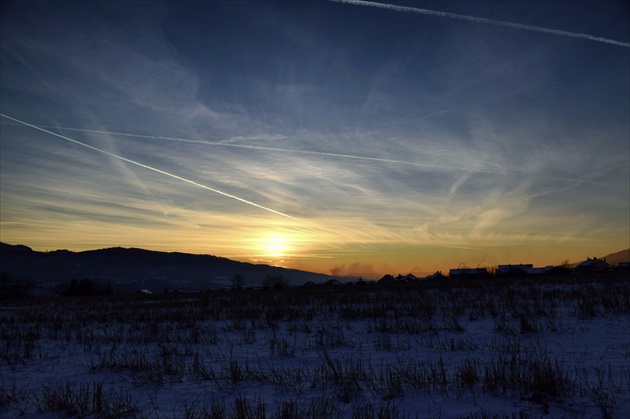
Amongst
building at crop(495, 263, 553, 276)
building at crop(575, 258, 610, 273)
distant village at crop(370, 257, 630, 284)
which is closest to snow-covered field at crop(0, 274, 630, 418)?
distant village at crop(370, 257, 630, 284)

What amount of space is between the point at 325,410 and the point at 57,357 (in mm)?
7865

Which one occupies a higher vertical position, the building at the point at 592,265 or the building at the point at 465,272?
the building at the point at 592,265

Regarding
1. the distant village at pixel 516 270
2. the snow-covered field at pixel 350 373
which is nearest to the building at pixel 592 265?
the distant village at pixel 516 270

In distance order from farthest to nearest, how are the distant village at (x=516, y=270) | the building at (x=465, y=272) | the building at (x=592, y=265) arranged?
the building at (x=465, y=272) < the building at (x=592, y=265) < the distant village at (x=516, y=270)

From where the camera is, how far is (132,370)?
6961 millimetres

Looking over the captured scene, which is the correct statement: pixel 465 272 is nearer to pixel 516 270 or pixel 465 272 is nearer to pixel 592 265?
pixel 516 270

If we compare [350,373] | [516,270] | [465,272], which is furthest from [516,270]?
[350,373]

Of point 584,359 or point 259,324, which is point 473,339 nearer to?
point 584,359

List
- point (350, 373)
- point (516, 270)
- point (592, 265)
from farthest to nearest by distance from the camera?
point (592, 265) < point (516, 270) < point (350, 373)

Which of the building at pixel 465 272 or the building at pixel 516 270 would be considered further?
the building at pixel 465 272

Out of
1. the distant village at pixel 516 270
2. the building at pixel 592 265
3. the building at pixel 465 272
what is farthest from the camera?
the building at pixel 465 272

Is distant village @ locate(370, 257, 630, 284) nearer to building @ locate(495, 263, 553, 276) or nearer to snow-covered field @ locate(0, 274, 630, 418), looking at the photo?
building @ locate(495, 263, 553, 276)

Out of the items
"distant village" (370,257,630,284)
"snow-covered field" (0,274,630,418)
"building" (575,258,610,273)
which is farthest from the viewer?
"building" (575,258,610,273)

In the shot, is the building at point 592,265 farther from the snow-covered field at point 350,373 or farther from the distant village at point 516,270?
the snow-covered field at point 350,373
